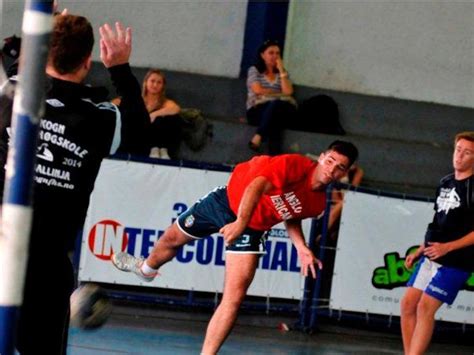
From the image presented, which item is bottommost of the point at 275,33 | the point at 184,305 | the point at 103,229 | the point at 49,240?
the point at 184,305

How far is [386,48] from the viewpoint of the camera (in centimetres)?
1592

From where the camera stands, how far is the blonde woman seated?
13070 mm

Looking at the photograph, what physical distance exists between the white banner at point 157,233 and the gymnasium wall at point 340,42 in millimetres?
3980

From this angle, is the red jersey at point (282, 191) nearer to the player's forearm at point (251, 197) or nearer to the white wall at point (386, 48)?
the player's forearm at point (251, 197)

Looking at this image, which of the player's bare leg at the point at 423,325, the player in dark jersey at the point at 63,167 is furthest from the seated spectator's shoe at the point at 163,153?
the player in dark jersey at the point at 63,167

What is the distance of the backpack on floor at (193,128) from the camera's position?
1367 centimetres

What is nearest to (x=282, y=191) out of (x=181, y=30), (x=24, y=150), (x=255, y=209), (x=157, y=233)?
(x=255, y=209)

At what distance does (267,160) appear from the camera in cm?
872

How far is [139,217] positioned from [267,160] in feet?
10.4

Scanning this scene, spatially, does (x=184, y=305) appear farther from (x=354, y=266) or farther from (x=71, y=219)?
(x=71, y=219)

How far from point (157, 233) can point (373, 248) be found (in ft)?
7.59

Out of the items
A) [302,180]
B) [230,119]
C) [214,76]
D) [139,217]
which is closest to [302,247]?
[302,180]

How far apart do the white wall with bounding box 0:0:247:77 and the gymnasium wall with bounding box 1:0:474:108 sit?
1 cm

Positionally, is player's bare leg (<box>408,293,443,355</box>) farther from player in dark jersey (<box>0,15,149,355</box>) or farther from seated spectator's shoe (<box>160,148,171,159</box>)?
player in dark jersey (<box>0,15,149,355</box>)
